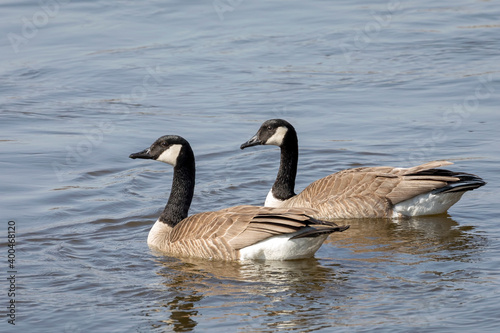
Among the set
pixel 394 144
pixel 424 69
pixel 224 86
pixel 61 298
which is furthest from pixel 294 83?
pixel 61 298

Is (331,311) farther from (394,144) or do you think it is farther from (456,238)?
(394,144)

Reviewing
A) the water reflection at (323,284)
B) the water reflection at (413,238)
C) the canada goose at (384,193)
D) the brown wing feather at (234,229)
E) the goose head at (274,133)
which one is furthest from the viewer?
the goose head at (274,133)

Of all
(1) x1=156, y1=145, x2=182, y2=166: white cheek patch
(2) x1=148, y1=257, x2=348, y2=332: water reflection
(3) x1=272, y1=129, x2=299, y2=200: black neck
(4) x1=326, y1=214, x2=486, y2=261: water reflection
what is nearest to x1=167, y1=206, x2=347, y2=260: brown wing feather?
(2) x1=148, y1=257, x2=348, y2=332: water reflection

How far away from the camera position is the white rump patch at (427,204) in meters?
11.5

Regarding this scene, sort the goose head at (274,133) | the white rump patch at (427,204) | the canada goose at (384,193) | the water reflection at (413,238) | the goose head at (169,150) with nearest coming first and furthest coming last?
the water reflection at (413,238), the goose head at (169,150), the canada goose at (384,193), the white rump patch at (427,204), the goose head at (274,133)

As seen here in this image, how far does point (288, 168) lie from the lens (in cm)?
1252

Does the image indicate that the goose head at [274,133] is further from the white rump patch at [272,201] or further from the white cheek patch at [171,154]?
the white cheek patch at [171,154]

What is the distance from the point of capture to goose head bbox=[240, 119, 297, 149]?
12.3 metres

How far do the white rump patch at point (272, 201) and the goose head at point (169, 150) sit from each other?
1.96 m

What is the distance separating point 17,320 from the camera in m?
8.02

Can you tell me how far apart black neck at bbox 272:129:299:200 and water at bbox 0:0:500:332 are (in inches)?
25.0

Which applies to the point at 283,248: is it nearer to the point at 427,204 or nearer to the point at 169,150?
the point at 169,150

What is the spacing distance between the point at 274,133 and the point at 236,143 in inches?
110

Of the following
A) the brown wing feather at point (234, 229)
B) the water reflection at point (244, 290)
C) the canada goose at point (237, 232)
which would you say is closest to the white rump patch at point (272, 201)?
the canada goose at point (237, 232)
